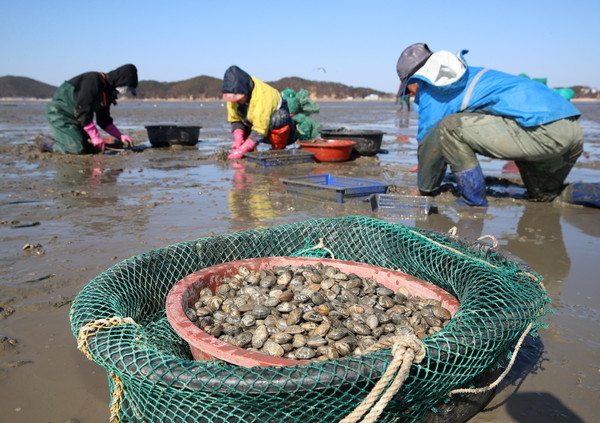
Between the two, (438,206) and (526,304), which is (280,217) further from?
(526,304)

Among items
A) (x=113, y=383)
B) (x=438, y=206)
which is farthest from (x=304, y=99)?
(x=113, y=383)

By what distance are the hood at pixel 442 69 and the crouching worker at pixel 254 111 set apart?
419 centimetres

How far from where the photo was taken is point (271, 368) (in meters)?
1.36

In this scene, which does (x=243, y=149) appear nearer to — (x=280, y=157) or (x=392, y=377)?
(x=280, y=157)

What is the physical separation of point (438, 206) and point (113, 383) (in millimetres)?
4346

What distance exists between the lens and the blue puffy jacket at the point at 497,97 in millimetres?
4504

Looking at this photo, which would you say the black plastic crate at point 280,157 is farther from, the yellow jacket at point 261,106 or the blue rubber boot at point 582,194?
the blue rubber boot at point 582,194

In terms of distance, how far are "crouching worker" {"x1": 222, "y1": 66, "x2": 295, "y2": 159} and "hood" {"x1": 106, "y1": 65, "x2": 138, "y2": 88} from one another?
→ 199cm

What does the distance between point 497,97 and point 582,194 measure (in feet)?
5.42

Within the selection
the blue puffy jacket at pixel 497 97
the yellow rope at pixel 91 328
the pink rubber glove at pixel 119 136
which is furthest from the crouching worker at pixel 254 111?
the yellow rope at pixel 91 328

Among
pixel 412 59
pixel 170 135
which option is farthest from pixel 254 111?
pixel 412 59

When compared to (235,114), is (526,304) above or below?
below

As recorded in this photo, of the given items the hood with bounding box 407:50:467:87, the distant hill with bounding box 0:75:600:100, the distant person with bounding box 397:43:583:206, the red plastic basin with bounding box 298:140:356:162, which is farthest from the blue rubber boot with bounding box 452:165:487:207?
the distant hill with bounding box 0:75:600:100

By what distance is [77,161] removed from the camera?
845 centimetres
